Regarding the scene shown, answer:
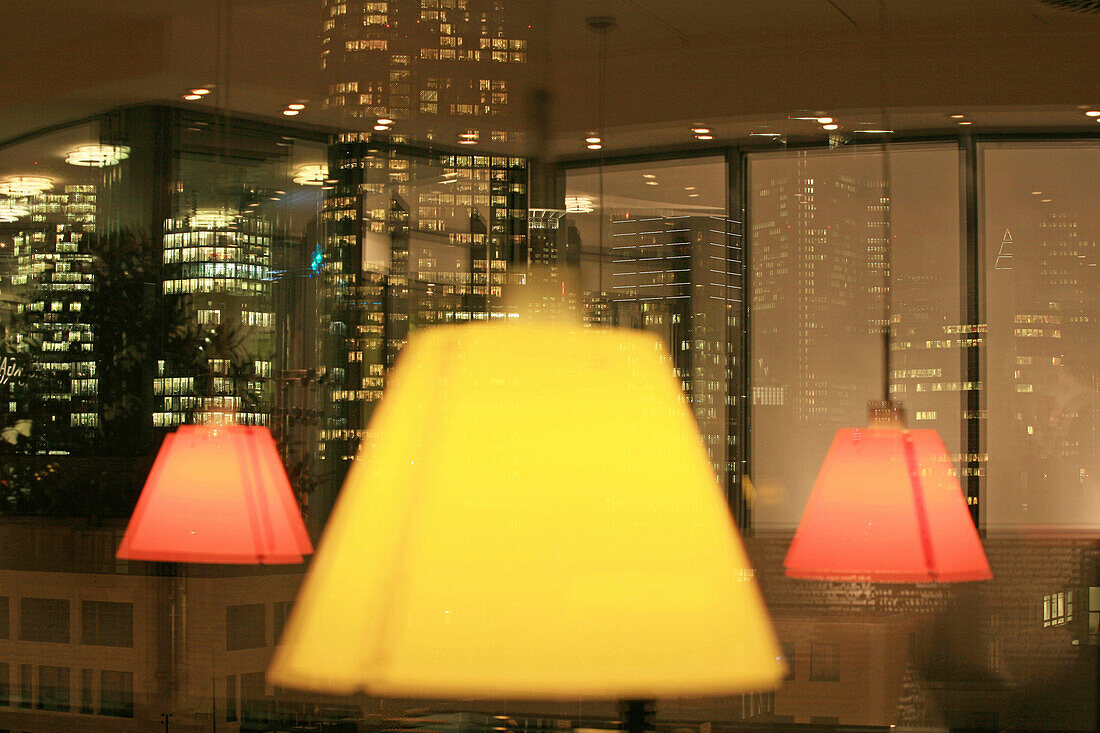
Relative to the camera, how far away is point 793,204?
2.33 m

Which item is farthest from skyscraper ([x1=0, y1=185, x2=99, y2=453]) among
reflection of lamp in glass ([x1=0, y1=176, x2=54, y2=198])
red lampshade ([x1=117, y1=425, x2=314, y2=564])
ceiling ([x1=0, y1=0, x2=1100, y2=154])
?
red lampshade ([x1=117, y1=425, x2=314, y2=564])

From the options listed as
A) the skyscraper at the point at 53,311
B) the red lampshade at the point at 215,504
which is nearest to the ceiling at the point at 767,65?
the skyscraper at the point at 53,311

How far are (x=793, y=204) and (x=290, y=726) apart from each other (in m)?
1.51

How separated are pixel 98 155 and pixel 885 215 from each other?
1.68 metres

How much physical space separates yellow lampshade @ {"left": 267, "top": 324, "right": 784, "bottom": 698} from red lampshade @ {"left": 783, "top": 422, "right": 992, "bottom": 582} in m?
0.73

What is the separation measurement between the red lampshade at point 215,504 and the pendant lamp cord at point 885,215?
46.5 inches

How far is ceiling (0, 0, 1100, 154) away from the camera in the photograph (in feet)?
7.60

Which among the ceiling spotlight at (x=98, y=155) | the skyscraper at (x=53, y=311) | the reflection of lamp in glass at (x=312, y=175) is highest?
the ceiling spotlight at (x=98, y=155)

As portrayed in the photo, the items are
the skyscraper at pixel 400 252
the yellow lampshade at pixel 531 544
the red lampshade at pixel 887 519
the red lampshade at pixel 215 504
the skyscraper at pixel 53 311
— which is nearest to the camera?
the yellow lampshade at pixel 531 544

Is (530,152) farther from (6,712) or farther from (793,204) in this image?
(6,712)

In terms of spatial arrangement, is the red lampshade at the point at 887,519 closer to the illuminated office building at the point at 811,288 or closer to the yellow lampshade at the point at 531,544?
the illuminated office building at the point at 811,288

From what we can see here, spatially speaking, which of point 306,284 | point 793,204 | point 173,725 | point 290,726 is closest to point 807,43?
point 793,204

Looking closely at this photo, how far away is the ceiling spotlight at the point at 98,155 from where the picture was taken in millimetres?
2438

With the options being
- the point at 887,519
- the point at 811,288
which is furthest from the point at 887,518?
the point at 811,288
